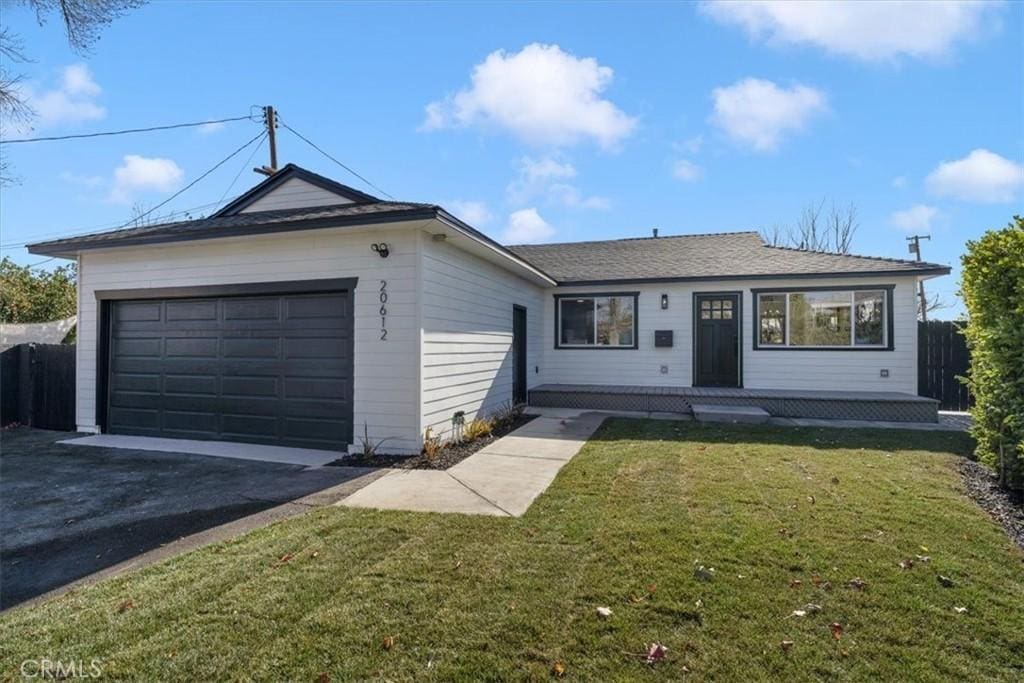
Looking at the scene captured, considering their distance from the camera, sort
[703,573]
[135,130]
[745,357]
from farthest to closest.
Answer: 1. [135,130]
2. [745,357]
3. [703,573]

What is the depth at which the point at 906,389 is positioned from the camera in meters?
9.90

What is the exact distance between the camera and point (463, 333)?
764 centimetres

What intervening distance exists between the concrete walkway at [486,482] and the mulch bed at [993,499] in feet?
12.1

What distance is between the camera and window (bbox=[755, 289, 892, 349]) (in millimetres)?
10102

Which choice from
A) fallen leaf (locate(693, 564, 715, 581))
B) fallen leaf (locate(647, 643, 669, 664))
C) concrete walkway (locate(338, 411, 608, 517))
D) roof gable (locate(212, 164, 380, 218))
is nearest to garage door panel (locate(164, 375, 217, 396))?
roof gable (locate(212, 164, 380, 218))

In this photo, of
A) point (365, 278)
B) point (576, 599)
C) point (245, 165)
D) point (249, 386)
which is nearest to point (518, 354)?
point (365, 278)

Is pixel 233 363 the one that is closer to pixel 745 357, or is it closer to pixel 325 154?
pixel 745 357

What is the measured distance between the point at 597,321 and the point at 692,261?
2649 mm

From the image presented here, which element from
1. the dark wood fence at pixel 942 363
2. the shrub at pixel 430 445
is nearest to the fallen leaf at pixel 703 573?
the shrub at pixel 430 445

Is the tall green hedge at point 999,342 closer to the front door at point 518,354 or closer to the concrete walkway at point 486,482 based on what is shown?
the concrete walkway at point 486,482

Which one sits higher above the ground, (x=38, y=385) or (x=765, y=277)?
(x=765, y=277)

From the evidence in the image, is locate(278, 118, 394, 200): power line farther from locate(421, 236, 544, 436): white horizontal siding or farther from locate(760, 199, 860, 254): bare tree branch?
locate(760, 199, 860, 254): bare tree branch

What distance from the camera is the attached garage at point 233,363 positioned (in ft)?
22.1

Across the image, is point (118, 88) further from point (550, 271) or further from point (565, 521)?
point (565, 521)
